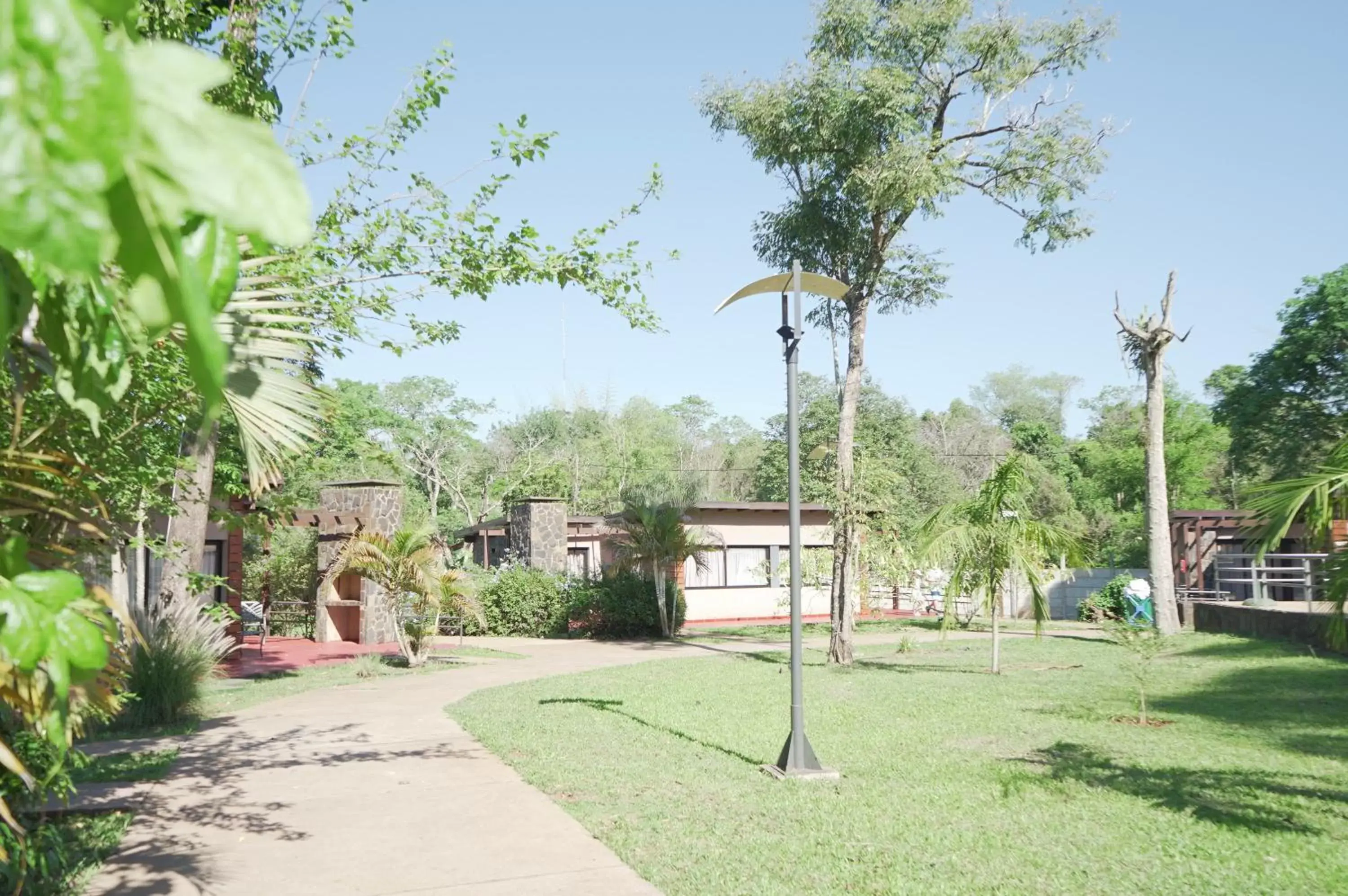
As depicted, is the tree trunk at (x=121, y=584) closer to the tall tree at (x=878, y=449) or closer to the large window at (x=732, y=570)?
the large window at (x=732, y=570)

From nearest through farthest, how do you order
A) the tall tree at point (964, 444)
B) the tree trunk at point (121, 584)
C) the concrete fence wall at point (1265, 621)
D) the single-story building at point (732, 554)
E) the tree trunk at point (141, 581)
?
the tree trunk at point (121, 584) < the tree trunk at point (141, 581) < the concrete fence wall at point (1265, 621) < the single-story building at point (732, 554) < the tall tree at point (964, 444)

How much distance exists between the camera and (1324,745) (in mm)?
8594

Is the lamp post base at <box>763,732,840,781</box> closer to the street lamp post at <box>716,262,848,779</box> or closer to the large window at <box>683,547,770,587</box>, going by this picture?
the street lamp post at <box>716,262,848,779</box>

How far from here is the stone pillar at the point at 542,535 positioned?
22.3 meters

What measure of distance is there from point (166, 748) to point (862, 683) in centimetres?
837

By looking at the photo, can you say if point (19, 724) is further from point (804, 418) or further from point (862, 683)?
point (804, 418)

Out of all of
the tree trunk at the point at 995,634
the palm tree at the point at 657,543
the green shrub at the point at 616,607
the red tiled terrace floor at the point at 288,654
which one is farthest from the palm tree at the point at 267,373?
the green shrub at the point at 616,607

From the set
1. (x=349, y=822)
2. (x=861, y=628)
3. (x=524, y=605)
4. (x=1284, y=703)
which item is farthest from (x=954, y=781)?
(x=861, y=628)

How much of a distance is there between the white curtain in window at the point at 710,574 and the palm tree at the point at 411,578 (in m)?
12.7

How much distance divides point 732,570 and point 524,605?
8.42 m

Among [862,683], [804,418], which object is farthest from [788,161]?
[804,418]

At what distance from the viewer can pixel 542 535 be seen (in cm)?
2245

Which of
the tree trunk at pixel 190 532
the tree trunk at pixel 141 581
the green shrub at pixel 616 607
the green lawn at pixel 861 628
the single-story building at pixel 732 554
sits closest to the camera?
the tree trunk at pixel 190 532

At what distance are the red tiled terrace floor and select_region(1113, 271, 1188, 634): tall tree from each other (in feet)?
50.1
